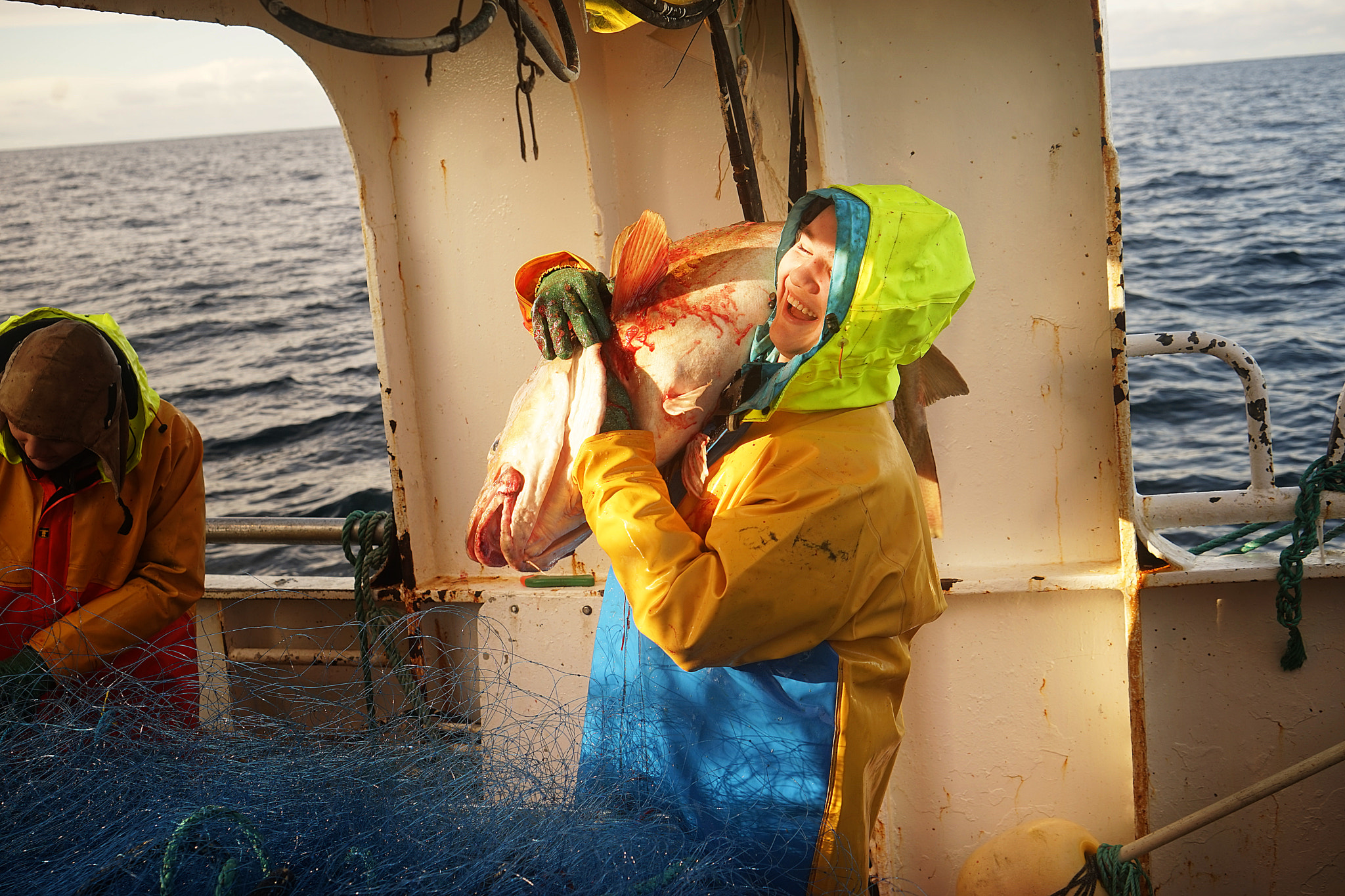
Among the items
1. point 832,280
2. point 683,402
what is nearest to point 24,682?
point 683,402

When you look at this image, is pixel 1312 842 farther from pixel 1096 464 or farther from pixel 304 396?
pixel 304 396

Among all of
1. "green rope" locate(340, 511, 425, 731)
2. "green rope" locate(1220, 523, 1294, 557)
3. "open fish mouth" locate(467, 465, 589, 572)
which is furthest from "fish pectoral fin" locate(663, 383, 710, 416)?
"green rope" locate(1220, 523, 1294, 557)

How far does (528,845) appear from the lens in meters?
1.34

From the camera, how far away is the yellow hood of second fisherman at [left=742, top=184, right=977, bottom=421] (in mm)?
1420

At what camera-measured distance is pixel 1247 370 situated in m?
2.57

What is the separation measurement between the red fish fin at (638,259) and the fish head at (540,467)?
0.11 metres

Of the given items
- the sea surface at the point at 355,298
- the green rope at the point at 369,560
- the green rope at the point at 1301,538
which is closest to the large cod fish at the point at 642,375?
the green rope at the point at 369,560

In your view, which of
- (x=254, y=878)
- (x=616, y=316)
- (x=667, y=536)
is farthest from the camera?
(x=616, y=316)

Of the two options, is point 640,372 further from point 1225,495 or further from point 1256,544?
point 1256,544

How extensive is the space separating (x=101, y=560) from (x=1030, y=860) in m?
2.57

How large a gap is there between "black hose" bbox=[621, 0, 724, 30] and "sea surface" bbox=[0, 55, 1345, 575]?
653cm

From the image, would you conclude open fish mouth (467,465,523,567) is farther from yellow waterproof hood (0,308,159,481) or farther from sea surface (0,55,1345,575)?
sea surface (0,55,1345,575)

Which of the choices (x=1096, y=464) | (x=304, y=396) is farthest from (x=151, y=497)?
(x=304, y=396)

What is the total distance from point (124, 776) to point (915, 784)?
2095 mm
